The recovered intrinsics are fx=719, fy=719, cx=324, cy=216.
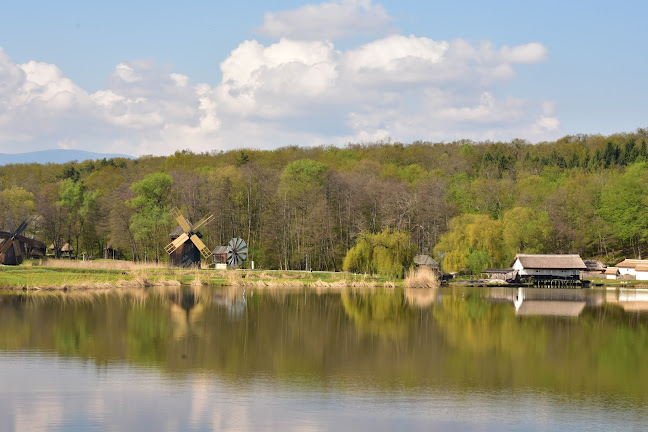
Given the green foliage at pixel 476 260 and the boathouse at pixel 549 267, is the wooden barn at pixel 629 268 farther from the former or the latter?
the green foliage at pixel 476 260

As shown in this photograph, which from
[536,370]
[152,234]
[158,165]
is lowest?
[536,370]

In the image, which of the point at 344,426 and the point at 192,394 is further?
the point at 192,394

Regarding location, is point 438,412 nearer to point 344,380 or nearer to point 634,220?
point 344,380

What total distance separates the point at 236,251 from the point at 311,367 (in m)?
50.9

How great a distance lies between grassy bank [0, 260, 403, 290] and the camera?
149ft

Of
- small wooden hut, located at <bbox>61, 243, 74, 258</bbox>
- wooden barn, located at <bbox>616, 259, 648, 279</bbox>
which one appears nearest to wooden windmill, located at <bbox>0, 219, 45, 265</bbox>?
small wooden hut, located at <bbox>61, 243, 74, 258</bbox>

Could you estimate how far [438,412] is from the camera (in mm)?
16297

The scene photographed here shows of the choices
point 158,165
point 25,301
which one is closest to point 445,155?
point 158,165

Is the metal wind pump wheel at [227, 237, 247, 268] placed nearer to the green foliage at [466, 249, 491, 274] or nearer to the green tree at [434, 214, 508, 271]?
the green tree at [434, 214, 508, 271]

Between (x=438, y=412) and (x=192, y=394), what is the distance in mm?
5921

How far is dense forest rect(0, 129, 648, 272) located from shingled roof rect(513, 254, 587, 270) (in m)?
3.44

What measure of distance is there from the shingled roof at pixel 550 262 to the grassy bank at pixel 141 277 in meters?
18.5

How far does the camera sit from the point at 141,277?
165 feet

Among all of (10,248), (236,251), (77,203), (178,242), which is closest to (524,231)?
(236,251)
